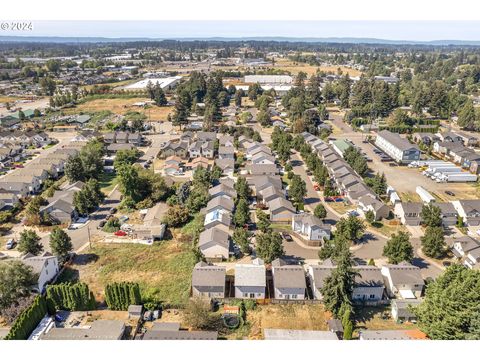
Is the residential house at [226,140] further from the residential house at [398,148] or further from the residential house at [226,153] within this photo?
the residential house at [398,148]

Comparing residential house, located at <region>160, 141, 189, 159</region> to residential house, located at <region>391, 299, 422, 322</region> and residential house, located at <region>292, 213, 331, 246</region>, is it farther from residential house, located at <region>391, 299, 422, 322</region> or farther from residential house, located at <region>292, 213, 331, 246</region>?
residential house, located at <region>391, 299, 422, 322</region>

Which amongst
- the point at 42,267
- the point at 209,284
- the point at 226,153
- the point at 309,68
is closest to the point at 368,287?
the point at 209,284

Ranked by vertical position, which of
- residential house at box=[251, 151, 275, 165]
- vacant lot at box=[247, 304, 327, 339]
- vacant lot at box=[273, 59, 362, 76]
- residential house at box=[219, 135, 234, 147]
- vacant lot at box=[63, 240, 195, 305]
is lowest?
vacant lot at box=[247, 304, 327, 339]

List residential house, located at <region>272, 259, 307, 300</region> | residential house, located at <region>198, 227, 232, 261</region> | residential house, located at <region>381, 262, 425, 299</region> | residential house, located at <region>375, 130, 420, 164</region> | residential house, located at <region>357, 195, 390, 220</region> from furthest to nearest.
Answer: residential house, located at <region>375, 130, 420, 164</region>
residential house, located at <region>357, 195, 390, 220</region>
residential house, located at <region>198, 227, 232, 261</region>
residential house, located at <region>381, 262, 425, 299</region>
residential house, located at <region>272, 259, 307, 300</region>

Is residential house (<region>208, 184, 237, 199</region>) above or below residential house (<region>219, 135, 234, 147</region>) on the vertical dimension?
below

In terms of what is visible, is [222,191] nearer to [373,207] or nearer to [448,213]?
[373,207]

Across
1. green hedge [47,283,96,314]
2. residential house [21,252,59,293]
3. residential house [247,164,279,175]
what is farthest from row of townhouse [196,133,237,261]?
residential house [21,252,59,293]
